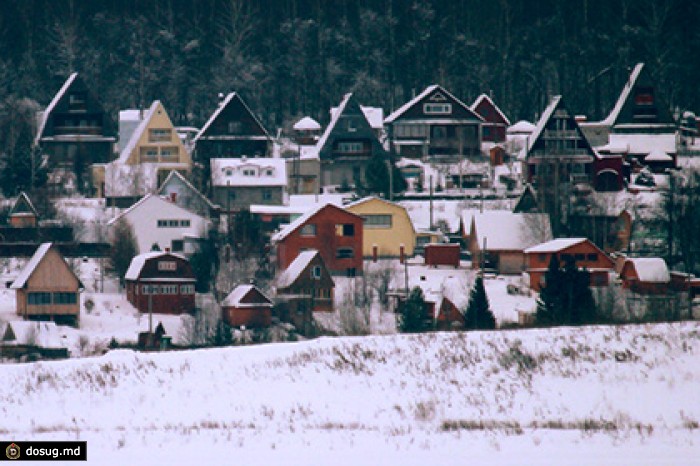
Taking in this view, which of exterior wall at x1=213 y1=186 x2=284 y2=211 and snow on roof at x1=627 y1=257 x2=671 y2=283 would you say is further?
exterior wall at x1=213 y1=186 x2=284 y2=211

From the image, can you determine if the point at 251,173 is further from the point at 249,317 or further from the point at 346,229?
the point at 249,317

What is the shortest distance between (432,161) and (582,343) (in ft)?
120

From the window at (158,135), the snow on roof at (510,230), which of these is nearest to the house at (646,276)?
the snow on roof at (510,230)

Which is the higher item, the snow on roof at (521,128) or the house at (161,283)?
the snow on roof at (521,128)

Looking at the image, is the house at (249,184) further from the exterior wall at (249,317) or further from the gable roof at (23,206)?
the exterior wall at (249,317)

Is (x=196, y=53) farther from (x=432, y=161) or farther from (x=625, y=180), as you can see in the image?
(x=625, y=180)

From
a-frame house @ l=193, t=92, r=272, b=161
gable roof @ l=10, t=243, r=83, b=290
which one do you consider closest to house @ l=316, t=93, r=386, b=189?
a-frame house @ l=193, t=92, r=272, b=161

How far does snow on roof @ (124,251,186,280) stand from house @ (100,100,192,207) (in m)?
9.15

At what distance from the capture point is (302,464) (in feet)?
65.0

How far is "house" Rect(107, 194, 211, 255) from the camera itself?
53812 mm

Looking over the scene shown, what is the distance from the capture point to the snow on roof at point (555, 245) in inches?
2012

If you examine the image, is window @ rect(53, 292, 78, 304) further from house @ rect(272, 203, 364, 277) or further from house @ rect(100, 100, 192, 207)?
house @ rect(100, 100, 192, 207)

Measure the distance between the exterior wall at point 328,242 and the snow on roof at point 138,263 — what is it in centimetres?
405

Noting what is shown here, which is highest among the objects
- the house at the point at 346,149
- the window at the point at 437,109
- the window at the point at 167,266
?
the window at the point at 437,109
